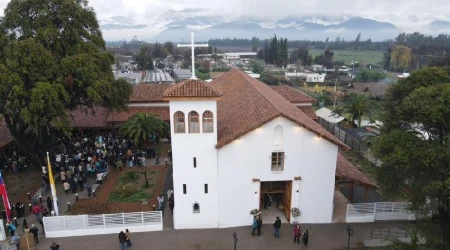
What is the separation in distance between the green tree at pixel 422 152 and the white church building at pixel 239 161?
3.25 m

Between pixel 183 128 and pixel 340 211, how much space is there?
1101cm

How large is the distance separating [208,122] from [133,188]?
9929 mm

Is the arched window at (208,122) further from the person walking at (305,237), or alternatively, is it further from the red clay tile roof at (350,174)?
the red clay tile roof at (350,174)

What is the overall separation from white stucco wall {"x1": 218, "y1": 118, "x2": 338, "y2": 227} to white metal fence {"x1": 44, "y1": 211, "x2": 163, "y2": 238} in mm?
3937

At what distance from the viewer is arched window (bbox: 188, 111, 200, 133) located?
18.2 meters

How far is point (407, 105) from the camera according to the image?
50.8ft

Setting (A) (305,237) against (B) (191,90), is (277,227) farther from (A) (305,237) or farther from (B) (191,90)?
(B) (191,90)

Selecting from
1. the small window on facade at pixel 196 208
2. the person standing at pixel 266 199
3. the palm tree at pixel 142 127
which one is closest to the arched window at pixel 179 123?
the small window on facade at pixel 196 208

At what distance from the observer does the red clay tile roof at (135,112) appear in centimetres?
3525

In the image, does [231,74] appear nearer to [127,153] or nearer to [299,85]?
[127,153]

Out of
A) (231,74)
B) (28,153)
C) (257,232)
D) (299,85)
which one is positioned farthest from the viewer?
(299,85)

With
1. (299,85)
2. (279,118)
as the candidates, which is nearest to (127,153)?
(279,118)

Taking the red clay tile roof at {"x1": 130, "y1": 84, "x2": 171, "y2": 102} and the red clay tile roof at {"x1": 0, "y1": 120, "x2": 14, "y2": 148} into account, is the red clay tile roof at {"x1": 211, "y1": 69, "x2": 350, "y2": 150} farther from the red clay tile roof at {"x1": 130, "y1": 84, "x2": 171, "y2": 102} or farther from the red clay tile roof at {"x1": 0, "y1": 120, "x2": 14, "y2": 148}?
the red clay tile roof at {"x1": 0, "y1": 120, "x2": 14, "y2": 148}

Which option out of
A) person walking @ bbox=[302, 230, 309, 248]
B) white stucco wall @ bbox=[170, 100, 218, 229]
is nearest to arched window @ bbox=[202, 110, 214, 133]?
white stucco wall @ bbox=[170, 100, 218, 229]
